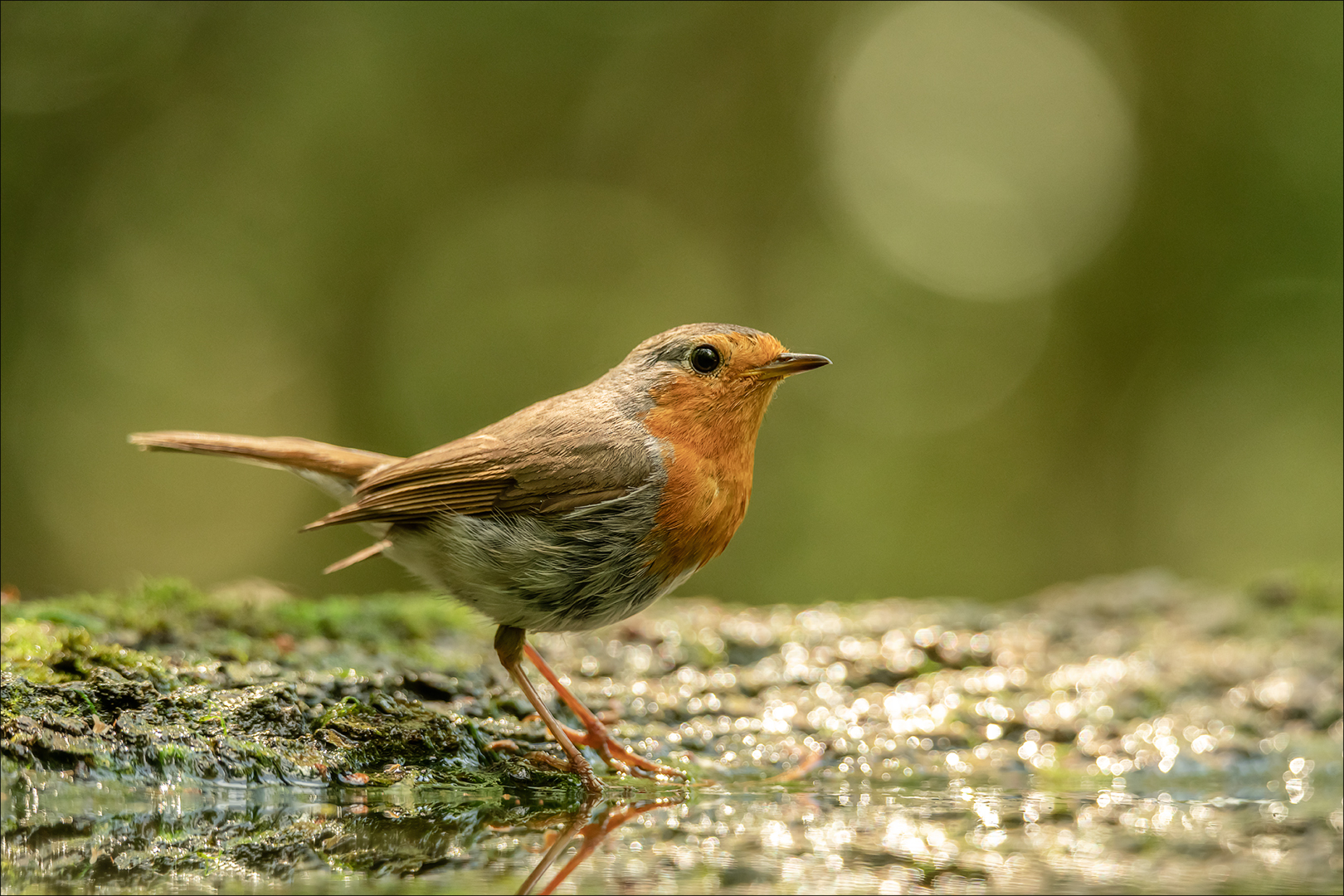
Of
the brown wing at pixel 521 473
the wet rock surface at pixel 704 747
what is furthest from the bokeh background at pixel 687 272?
the brown wing at pixel 521 473

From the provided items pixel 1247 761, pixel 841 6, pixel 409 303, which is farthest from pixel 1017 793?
pixel 841 6

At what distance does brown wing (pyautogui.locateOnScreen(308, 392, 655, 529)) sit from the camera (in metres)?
3.93

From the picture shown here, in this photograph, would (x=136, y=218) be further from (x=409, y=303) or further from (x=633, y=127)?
(x=633, y=127)

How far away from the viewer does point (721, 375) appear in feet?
13.9

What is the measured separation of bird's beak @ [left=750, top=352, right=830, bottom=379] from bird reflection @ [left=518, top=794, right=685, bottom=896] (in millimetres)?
1767

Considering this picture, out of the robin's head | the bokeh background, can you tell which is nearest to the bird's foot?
the robin's head

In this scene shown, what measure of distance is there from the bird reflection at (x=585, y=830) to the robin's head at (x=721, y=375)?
160cm

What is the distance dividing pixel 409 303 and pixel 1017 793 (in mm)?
9994

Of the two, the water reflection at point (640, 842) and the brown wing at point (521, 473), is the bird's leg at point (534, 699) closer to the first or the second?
the water reflection at point (640, 842)

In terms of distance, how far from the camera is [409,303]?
11984 mm

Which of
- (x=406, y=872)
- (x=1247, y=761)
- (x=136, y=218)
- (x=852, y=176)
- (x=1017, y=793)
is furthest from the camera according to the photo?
(x=852, y=176)

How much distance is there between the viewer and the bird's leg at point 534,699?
3301mm

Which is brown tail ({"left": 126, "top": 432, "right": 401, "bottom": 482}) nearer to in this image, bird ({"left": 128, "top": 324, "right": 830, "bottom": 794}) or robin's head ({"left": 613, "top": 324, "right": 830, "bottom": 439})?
bird ({"left": 128, "top": 324, "right": 830, "bottom": 794})

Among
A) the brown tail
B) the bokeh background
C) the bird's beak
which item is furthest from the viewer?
the bokeh background
